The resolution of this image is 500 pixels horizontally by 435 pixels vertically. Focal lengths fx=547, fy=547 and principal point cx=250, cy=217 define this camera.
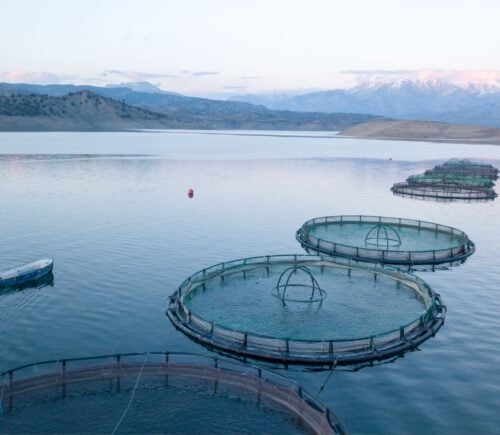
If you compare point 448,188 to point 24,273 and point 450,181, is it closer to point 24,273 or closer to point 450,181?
point 450,181

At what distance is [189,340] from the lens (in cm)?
4041

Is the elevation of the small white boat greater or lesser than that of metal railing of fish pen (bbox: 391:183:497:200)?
lesser

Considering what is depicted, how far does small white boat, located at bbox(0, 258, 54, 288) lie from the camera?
1997 inches

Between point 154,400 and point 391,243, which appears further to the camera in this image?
point 391,243

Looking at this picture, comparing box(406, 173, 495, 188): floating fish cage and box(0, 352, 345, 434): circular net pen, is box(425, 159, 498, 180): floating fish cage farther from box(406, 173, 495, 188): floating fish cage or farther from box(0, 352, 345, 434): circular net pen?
box(0, 352, 345, 434): circular net pen

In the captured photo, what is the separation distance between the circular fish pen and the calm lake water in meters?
2.36

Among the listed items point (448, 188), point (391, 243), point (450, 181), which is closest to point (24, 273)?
point (391, 243)

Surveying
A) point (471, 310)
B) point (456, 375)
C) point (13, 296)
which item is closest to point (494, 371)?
point (456, 375)

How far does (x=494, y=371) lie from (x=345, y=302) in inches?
547

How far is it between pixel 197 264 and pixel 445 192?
242 ft

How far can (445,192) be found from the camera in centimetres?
11569

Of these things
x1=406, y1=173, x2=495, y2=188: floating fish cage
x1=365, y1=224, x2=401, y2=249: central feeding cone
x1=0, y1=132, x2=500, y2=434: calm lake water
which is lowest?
x1=0, y1=132, x2=500, y2=434: calm lake water

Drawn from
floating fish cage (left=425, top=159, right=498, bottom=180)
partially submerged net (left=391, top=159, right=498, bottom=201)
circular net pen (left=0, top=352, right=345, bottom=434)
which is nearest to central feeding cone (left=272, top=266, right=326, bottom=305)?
circular net pen (left=0, top=352, right=345, bottom=434)

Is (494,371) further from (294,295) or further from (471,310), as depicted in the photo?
(294,295)
